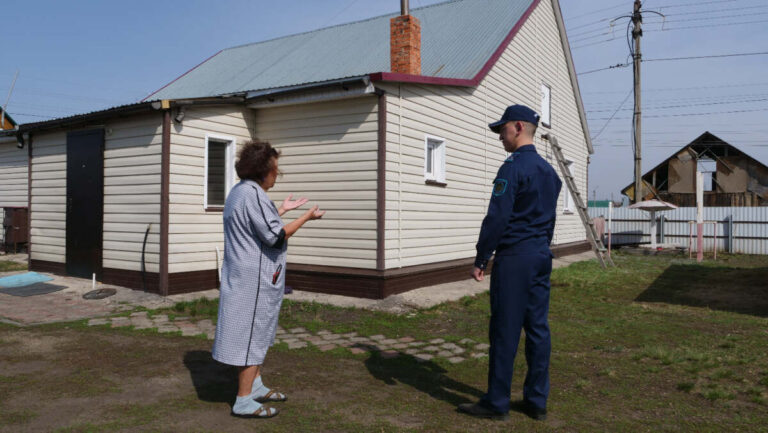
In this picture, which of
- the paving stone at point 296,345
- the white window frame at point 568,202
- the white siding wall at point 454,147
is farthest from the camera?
the white window frame at point 568,202

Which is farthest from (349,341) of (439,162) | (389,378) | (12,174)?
(12,174)

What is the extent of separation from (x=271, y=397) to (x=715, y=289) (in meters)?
9.90

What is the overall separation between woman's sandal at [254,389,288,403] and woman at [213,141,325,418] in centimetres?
27

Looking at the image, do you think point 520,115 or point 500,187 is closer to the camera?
point 500,187

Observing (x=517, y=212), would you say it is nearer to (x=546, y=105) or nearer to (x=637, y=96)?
(x=546, y=105)

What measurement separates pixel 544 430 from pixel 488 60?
9665 mm

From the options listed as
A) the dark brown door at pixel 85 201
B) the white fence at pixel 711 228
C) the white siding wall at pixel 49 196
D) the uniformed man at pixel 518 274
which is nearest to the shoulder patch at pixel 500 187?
the uniformed man at pixel 518 274

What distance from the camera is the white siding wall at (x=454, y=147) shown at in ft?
30.5

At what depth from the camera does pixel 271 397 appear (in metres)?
4.16

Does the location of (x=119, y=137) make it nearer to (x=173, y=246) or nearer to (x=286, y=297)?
(x=173, y=246)

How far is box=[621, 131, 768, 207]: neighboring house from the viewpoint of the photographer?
32.7m

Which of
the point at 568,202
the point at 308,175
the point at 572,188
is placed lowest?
the point at 568,202

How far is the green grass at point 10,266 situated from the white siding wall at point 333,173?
19.1 feet

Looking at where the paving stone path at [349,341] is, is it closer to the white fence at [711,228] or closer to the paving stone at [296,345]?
the paving stone at [296,345]
